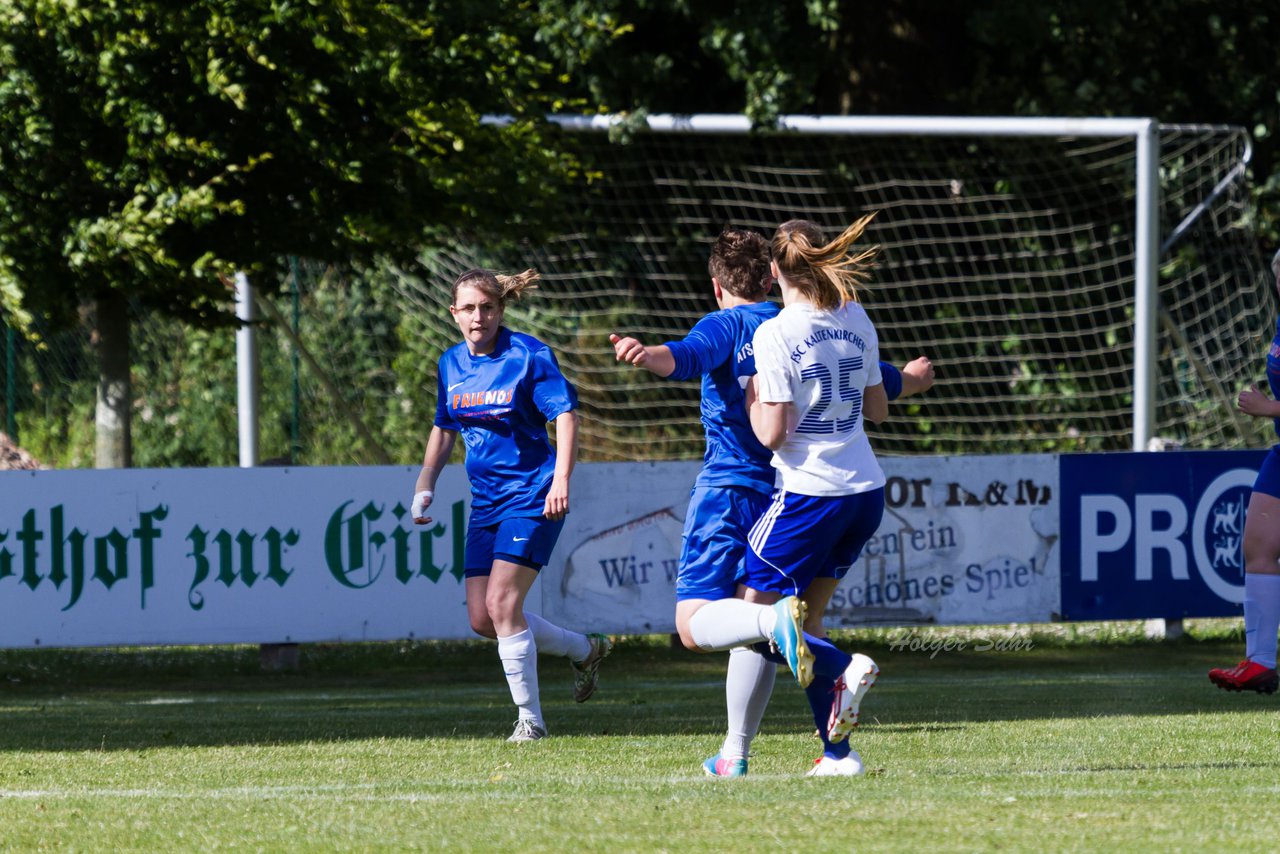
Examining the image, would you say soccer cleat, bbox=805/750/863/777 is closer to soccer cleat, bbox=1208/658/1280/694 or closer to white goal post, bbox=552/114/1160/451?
soccer cleat, bbox=1208/658/1280/694

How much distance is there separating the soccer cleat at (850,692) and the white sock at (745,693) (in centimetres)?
31

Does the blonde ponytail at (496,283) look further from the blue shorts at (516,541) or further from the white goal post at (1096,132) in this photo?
the white goal post at (1096,132)

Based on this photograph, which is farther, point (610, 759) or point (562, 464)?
point (562, 464)

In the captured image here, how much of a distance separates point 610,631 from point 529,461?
164 inches

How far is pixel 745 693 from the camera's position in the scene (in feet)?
19.0

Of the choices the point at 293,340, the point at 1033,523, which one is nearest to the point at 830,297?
the point at 1033,523

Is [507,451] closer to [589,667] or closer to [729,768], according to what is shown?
[589,667]

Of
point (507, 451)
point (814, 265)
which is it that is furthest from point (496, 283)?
point (814, 265)

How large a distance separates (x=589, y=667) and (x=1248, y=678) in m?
2.89

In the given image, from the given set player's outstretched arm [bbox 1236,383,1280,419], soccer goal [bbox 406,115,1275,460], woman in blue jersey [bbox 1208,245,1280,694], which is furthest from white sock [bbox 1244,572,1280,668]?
soccer goal [bbox 406,115,1275,460]

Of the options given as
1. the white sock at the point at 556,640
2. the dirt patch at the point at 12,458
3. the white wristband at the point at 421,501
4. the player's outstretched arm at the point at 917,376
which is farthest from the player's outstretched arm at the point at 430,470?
the dirt patch at the point at 12,458

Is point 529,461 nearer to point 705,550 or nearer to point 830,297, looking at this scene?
point 705,550

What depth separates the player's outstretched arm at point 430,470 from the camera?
24.7ft

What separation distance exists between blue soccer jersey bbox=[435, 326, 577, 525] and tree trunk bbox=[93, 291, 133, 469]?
6.42 meters
